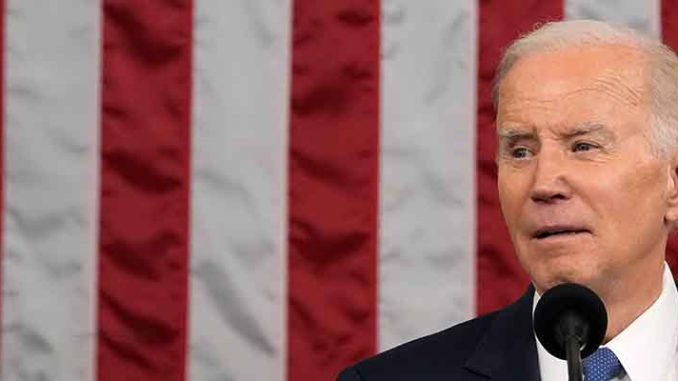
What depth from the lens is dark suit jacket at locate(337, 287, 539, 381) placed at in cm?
206

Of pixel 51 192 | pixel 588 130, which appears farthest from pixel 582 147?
pixel 51 192

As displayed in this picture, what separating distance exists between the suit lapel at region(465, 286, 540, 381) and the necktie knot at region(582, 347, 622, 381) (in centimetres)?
9

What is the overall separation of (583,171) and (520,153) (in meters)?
0.09

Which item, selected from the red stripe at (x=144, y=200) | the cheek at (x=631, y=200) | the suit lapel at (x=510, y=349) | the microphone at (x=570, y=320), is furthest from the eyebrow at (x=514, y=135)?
the red stripe at (x=144, y=200)

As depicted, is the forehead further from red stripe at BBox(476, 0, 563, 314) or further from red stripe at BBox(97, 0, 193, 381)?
red stripe at BBox(97, 0, 193, 381)

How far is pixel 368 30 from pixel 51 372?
756 millimetres

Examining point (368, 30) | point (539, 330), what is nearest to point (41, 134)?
point (368, 30)

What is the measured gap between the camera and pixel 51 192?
9.14 feet

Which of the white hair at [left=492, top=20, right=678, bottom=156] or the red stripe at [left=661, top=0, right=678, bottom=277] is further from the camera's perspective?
the red stripe at [left=661, top=0, right=678, bottom=277]

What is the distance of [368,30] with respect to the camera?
2.78 metres

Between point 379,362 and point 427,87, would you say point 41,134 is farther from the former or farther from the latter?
A: point 379,362

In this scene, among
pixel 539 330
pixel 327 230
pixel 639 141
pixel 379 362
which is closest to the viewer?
pixel 539 330

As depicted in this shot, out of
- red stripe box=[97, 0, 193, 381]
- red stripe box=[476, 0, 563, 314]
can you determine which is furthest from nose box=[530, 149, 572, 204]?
red stripe box=[97, 0, 193, 381]

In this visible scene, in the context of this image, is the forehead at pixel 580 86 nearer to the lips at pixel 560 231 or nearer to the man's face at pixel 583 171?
the man's face at pixel 583 171
